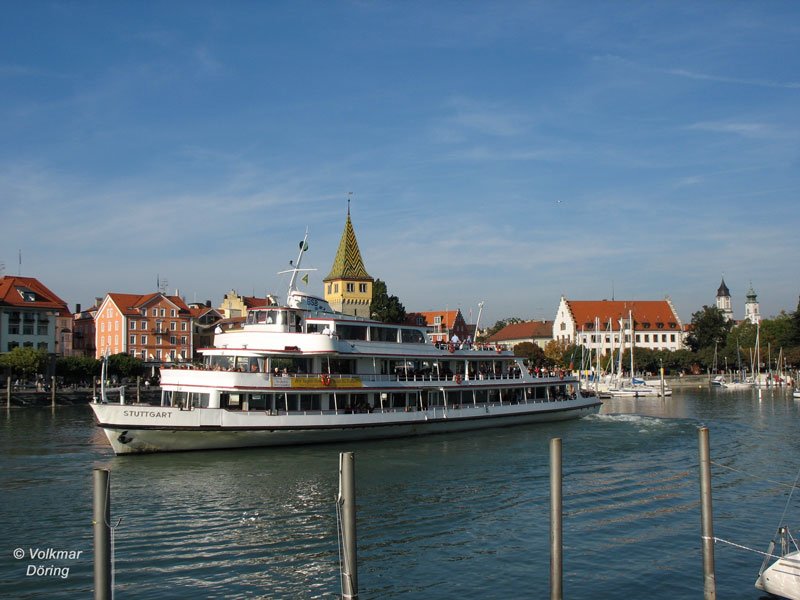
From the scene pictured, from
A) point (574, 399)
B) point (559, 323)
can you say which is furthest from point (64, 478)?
point (559, 323)

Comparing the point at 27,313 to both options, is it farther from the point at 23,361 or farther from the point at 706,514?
the point at 706,514

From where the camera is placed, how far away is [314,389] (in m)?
38.7

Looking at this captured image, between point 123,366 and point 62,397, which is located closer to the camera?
point 62,397

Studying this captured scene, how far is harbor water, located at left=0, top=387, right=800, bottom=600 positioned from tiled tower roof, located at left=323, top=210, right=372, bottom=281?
59.5m

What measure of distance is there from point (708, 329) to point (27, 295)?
114 metres

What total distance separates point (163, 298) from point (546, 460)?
3247 inches

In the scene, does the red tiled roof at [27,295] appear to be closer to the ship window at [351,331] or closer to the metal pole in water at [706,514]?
the ship window at [351,331]

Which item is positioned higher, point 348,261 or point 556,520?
point 348,261

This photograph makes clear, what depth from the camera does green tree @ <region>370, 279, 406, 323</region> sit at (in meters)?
100

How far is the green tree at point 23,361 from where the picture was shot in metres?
78.5

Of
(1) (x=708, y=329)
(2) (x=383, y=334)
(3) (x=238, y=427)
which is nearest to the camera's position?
(3) (x=238, y=427)

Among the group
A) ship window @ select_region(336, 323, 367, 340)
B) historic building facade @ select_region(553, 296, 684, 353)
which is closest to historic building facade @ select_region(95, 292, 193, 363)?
ship window @ select_region(336, 323, 367, 340)

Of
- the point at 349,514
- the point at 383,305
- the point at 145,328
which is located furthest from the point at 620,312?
the point at 349,514

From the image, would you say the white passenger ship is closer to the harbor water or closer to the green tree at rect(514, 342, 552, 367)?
the harbor water
